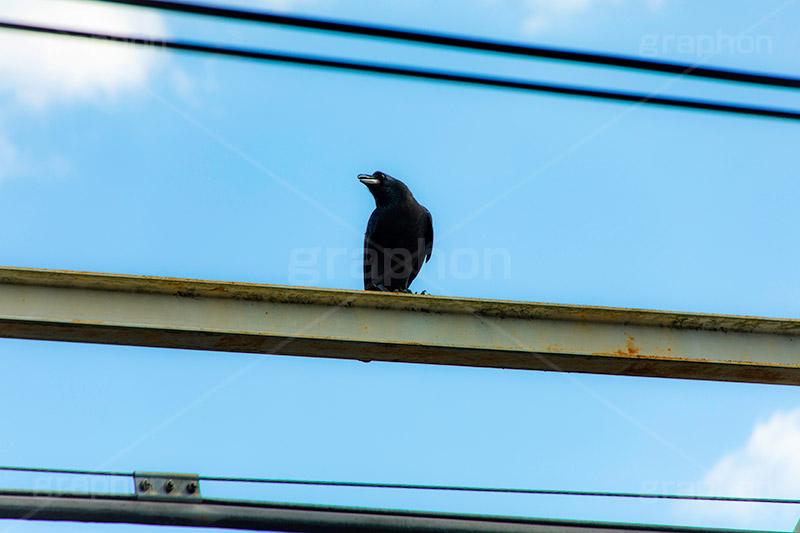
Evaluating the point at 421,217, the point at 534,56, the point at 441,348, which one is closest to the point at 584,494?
the point at 441,348

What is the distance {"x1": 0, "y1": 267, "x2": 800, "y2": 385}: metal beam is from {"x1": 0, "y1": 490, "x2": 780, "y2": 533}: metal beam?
2.19ft

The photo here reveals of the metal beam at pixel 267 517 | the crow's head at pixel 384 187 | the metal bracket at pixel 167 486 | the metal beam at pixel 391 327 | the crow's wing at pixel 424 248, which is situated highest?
the crow's head at pixel 384 187

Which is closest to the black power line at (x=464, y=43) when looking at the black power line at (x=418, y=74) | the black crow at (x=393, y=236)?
the black power line at (x=418, y=74)

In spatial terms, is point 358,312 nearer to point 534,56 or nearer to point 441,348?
point 441,348

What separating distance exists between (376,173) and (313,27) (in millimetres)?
6038

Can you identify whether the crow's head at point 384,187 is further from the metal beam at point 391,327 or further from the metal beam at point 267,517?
the metal beam at point 267,517

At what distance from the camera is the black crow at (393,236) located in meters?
8.88

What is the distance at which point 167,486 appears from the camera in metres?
3.41

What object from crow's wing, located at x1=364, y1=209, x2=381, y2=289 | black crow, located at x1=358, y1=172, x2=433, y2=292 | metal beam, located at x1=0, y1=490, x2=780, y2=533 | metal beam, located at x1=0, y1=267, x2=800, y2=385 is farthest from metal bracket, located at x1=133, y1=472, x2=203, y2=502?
crow's wing, located at x1=364, y1=209, x2=381, y2=289

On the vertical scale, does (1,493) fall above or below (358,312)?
below

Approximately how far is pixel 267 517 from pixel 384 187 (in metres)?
6.05

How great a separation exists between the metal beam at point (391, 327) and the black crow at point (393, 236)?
4849 millimetres

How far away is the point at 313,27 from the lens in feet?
10.4

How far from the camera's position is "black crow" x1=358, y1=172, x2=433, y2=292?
8.88 meters
